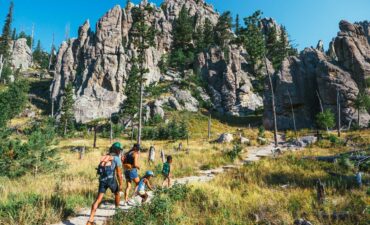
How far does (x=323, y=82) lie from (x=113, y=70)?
55347 millimetres

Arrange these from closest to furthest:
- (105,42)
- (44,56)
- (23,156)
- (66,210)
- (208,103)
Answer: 1. (66,210)
2. (23,156)
3. (208,103)
4. (105,42)
5. (44,56)

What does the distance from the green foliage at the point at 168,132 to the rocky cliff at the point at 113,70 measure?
23804 mm

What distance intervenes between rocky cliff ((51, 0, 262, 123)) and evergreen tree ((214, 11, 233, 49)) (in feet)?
13.4

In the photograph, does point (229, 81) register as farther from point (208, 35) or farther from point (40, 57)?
point (40, 57)

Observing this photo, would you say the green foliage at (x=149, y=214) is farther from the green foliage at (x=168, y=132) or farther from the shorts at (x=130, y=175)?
the green foliage at (x=168, y=132)

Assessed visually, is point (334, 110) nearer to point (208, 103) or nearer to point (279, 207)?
point (208, 103)

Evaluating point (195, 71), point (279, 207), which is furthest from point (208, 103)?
point (279, 207)

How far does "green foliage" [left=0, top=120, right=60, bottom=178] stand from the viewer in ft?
42.6

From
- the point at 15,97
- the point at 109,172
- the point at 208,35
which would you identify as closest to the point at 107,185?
the point at 109,172

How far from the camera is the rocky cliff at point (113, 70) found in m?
75.0

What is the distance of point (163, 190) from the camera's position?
31.2 feet

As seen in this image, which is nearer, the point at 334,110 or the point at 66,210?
the point at 66,210

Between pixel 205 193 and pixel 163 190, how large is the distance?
4.84 ft

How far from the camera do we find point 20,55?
385ft
